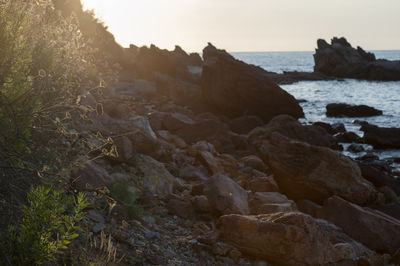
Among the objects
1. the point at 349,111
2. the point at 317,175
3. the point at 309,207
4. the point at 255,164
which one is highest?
the point at 317,175

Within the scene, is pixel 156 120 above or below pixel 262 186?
above

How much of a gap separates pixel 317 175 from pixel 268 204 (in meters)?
3.11

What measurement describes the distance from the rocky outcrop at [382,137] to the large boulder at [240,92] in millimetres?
6193

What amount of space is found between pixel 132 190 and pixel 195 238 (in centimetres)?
122

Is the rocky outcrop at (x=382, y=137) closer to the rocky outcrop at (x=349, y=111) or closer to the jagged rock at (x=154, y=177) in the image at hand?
the rocky outcrop at (x=349, y=111)

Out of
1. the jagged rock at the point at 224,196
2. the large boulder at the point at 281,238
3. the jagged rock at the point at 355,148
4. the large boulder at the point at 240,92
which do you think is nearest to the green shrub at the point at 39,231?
the large boulder at the point at 281,238

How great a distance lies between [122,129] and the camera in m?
8.24

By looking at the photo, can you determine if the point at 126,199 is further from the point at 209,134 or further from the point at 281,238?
the point at 209,134

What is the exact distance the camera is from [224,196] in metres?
6.83

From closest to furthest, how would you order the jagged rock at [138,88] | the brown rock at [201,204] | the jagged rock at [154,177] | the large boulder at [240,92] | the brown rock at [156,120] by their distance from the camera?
the brown rock at [201,204] → the jagged rock at [154,177] → the brown rock at [156,120] → the large boulder at [240,92] → the jagged rock at [138,88]

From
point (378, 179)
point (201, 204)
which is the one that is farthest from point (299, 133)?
point (201, 204)

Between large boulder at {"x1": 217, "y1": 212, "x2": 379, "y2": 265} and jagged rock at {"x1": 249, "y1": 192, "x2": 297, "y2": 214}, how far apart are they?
3.63 feet

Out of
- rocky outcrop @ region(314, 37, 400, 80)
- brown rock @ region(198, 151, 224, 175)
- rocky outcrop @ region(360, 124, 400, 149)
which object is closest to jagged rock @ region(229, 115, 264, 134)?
rocky outcrop @ region(360, 124, 400, 149)

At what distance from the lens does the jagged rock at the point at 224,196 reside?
6742 mm
